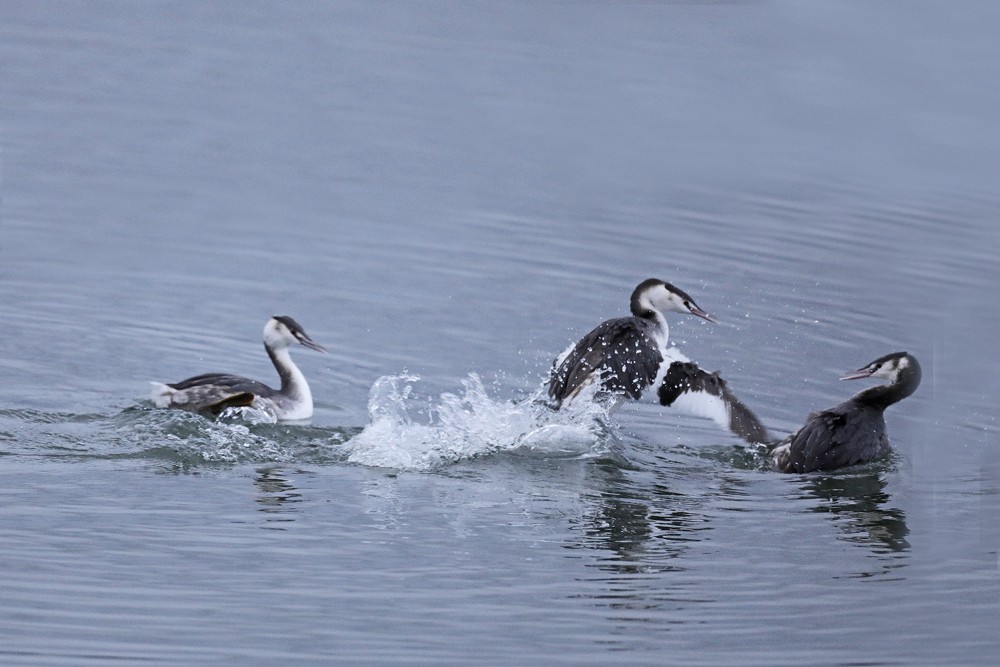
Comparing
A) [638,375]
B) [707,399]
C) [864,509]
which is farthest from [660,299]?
[864,509]

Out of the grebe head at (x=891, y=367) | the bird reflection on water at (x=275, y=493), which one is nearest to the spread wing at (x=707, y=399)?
the grebe head at (x=891, y=367)

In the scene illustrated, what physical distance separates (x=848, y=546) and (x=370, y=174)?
31.3ft

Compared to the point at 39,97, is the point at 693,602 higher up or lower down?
lower down

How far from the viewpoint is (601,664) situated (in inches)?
308

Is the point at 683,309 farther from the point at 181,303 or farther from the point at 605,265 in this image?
the point at 181,303

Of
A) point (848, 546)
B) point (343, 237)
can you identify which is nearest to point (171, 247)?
point (343, 237)

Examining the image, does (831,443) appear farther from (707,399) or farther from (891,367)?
(891,367)

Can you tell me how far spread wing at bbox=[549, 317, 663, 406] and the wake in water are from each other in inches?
7.0

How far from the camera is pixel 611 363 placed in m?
12.8

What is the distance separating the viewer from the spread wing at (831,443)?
38.1 ft

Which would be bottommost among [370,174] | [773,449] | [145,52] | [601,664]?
[601,664]

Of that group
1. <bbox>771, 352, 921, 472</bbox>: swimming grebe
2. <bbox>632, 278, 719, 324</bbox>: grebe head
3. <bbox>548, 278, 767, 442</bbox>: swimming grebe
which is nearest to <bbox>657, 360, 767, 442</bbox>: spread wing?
<bbox>548, 278, 767, 442</bbox>: swimming grebe

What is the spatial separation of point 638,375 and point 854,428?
162 centimetres

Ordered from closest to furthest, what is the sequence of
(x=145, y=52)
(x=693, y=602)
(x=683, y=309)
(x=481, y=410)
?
(x=693, y=602) → (x=481, y=410) → (x=683, y=309) → (x=145, y=52)
